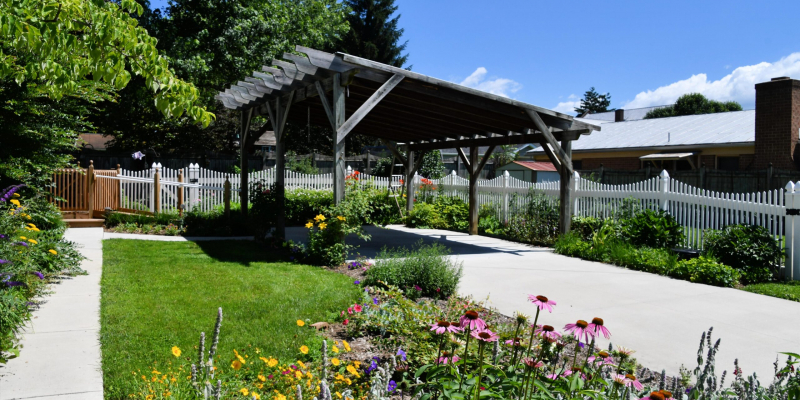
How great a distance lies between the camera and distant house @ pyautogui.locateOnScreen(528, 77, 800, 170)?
62.1ft

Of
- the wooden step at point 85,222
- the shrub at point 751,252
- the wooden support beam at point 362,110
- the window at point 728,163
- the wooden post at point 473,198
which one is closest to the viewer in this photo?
the shrub at point 751,252

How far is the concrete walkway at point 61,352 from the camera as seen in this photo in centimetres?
374

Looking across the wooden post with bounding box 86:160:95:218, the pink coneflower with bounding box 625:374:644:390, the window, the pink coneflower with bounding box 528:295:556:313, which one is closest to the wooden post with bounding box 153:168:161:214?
the wooden post with bounding box 86:160:95:218

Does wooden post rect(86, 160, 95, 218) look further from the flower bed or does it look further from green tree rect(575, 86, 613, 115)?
green tree rect(575, 86, 613, 115)

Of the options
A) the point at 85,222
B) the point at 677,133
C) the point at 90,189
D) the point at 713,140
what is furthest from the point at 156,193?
the point at 677,133

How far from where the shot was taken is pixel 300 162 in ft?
74.9

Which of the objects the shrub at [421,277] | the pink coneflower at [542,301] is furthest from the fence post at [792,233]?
the pink coneflower at [542,301]

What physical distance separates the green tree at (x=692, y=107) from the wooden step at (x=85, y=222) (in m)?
43.3

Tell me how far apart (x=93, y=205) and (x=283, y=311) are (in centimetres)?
973

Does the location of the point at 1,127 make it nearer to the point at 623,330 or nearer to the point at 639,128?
the point at 623,330

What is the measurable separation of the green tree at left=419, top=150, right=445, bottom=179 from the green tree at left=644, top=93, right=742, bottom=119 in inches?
1110

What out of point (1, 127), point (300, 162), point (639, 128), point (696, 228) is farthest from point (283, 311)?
point (639, 128)

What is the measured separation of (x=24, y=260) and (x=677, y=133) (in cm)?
2342

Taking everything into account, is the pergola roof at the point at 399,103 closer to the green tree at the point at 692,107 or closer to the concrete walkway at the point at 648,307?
the concrete walkway at the point at 648,307
